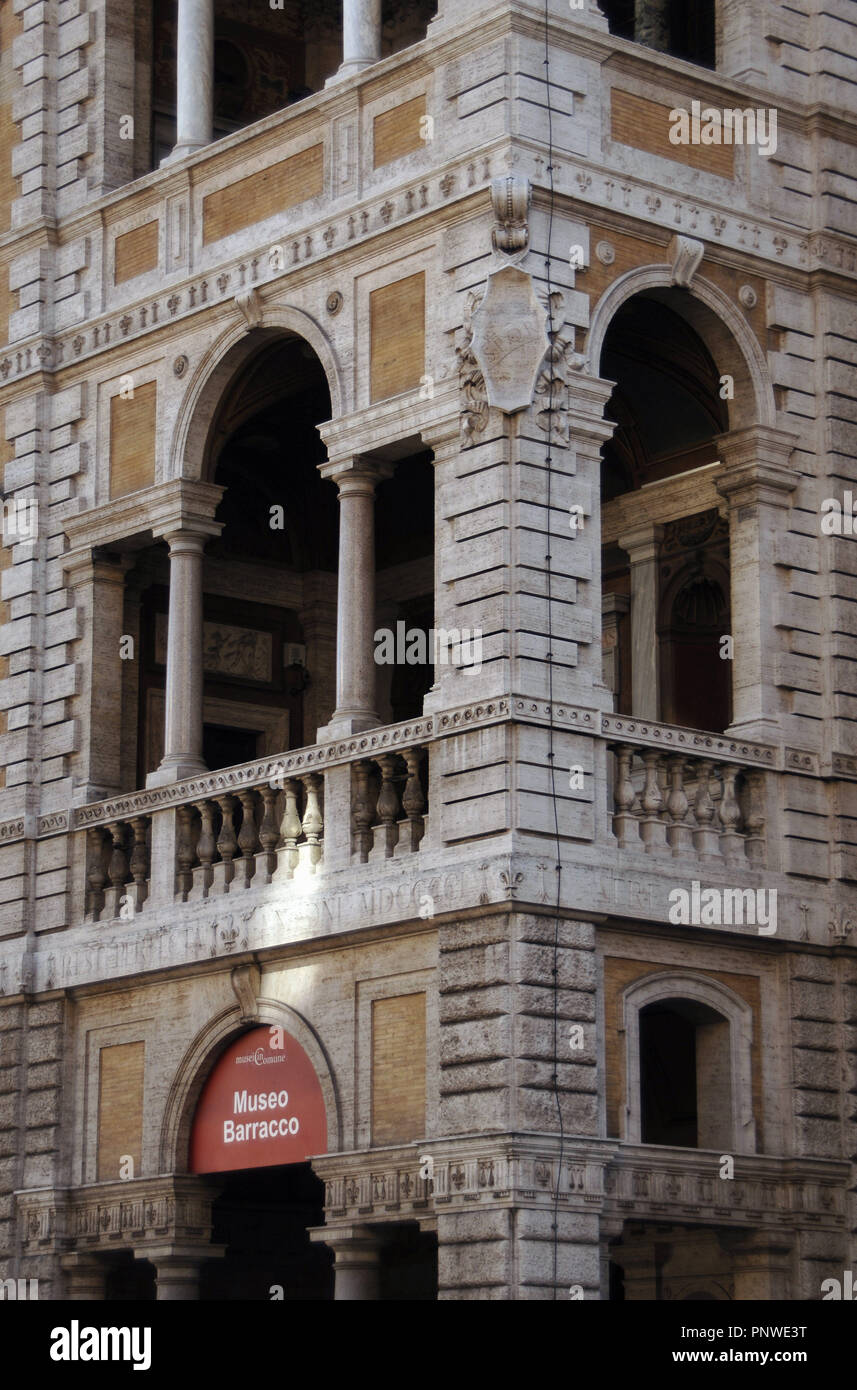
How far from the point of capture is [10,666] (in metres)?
26.0

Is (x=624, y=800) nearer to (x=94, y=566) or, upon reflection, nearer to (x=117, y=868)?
(x=117, y=868)

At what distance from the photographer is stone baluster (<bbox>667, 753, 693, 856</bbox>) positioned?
869 inches

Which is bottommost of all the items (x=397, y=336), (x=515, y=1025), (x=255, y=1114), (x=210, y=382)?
(x=255, y=1114)

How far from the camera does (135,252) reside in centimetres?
2572

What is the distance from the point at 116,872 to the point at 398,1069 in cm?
412

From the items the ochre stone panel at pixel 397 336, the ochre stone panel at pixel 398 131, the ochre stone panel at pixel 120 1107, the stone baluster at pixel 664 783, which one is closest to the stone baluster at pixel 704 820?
the stone baluster at pixel 664 783

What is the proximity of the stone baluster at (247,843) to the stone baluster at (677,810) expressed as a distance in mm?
3518

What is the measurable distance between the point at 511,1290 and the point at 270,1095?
11.8 ft

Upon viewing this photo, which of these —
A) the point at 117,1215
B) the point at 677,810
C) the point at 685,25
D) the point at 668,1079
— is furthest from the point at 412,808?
the point at 685,25

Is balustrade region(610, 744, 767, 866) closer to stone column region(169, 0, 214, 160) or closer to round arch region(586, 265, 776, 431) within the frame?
round arch region(586, 265, 776, 431)
